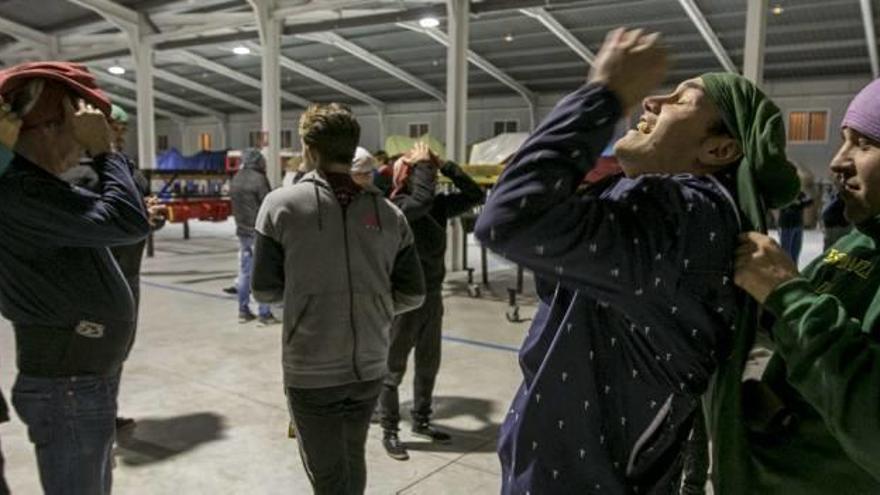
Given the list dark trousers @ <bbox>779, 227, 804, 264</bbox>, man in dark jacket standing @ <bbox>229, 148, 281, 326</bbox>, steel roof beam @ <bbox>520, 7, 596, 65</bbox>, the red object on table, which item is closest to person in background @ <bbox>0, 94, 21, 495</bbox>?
man in dark jacket standing @ <bbox>229, 148, 281, 326</bbox>

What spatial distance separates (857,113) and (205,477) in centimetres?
319

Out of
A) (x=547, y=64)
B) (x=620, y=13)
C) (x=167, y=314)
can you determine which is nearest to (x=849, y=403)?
(x=167, y=314)

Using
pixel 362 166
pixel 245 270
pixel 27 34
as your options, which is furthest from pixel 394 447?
pixel 27 34

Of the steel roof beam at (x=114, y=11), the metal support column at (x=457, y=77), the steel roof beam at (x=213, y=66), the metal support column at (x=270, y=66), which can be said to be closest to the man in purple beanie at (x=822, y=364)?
the metal support column at (x=457, y=77)

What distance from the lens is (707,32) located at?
12398mm

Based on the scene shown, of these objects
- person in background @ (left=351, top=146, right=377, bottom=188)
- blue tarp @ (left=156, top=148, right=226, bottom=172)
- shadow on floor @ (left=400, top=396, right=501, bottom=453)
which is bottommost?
shadow on floor @ (left=400, top=396, right=501, bottom=453)

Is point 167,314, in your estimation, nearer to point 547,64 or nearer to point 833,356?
point 833,356

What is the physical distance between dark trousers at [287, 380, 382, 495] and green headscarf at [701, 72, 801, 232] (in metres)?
1.55

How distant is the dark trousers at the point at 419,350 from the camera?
3723mm

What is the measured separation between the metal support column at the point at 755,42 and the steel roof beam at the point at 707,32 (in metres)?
5.04

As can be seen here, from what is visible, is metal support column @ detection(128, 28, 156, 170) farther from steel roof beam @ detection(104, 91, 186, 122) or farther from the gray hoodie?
steel roof beam @ detection(104, 91, 186, 122)

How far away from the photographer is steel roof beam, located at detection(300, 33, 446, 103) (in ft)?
48.3

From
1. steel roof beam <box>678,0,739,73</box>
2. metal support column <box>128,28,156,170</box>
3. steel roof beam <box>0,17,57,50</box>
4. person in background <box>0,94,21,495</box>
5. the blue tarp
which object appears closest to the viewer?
person in background <box>0,94,21,495</box>

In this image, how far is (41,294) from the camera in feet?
5.81
